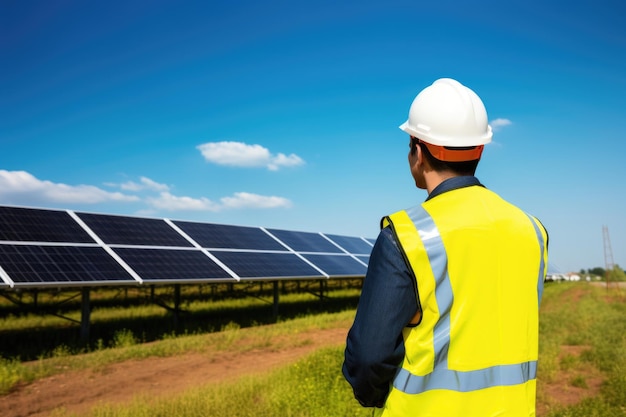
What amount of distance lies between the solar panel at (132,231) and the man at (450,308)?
13.6 m

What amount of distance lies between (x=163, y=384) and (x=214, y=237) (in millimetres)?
10189

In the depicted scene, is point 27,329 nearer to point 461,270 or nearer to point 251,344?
point 251,344

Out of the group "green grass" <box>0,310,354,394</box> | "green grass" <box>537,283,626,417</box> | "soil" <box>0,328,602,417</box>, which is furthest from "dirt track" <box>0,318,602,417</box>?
"green grass" <box>0,310,354,394</box>

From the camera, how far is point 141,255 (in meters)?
14.2

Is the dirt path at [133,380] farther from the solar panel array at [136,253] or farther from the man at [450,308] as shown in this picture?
the man at [450,308]

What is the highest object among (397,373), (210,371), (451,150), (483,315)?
(451,150)

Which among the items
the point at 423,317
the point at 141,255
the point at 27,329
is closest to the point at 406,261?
the point at 423,317

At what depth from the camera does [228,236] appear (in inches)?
765

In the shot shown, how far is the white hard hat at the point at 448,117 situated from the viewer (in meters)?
2.06

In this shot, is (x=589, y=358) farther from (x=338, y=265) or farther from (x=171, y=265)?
(x=338, y=265)

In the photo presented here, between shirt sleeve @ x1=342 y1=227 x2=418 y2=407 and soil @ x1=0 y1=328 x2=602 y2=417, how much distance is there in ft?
20.4

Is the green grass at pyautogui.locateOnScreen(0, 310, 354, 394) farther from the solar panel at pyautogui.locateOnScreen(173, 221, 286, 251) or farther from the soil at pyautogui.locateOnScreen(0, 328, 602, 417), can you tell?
the solar panel at pyautogui.locateOnScreen(173, 221, 286, 251)

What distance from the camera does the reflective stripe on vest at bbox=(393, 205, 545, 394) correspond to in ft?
5.79

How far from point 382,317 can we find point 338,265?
20.0 meters
